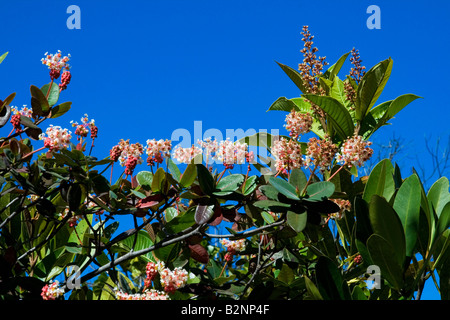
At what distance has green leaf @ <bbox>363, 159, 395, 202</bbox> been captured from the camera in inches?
79.6

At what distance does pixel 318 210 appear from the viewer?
1648 millimetres

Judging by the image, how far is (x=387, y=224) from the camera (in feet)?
5.71

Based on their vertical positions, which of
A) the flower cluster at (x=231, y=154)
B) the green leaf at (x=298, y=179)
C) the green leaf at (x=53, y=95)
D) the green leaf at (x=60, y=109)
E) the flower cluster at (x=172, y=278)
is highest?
the green leaf at (x=53, y=95)

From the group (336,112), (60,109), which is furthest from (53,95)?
(336,112)

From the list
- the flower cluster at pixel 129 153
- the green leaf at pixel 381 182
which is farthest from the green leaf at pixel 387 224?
the flower cluster at pixel 129 153

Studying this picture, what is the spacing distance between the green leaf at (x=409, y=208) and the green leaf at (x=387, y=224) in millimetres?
72

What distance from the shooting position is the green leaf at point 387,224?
5.63ft

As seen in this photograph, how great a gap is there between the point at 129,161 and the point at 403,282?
3.63 ft

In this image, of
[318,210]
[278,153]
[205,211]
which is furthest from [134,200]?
[318,210]

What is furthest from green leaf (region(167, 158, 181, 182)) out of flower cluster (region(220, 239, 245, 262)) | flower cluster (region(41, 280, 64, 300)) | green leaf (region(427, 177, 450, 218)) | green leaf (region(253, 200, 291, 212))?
green leaf (region(427, 177, 450, 218))

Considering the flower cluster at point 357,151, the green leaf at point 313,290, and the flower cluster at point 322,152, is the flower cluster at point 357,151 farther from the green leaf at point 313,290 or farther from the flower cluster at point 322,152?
the green leaf at point 313,290

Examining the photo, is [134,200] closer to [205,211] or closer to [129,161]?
[129,161]

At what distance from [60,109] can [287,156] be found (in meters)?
0.99

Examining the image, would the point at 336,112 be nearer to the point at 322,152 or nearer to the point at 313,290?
the point at 322,152
